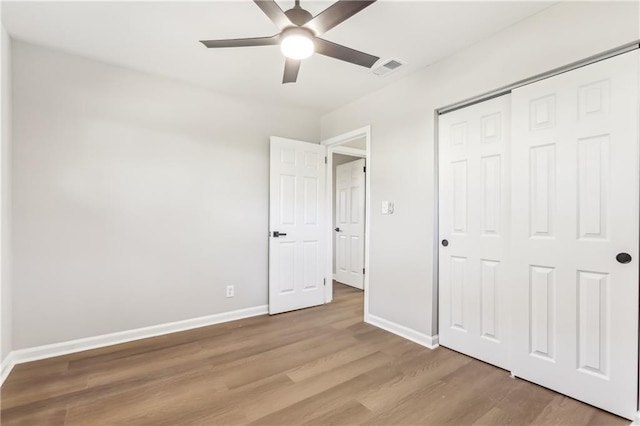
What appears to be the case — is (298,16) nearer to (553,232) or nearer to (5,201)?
(553,232)

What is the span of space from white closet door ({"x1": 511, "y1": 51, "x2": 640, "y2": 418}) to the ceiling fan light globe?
5.08 feet

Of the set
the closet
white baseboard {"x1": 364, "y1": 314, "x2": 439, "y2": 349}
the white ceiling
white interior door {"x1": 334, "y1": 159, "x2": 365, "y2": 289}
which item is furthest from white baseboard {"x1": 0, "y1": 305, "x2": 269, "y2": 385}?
the white ceiling

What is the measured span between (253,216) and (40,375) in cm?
219

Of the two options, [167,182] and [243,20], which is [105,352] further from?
[243,20]

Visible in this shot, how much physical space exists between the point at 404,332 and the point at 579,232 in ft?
5.52

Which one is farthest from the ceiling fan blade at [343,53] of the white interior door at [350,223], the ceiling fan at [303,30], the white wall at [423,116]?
the white interior door at [350,223]

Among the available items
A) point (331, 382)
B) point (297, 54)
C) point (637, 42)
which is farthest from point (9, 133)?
point (637, 42)

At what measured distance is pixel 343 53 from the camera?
1.95 m

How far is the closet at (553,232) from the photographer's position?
5.69 ft

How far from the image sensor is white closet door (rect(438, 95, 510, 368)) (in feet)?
7.61

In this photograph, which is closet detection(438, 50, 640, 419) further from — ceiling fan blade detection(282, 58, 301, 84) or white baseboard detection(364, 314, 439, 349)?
ceiling fan blade detection(282, 58, 301, 84)

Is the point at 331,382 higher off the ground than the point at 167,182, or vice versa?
the point at 167,182

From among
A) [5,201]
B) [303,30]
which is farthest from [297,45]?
[5,201]

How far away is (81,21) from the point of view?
2.15 meters
